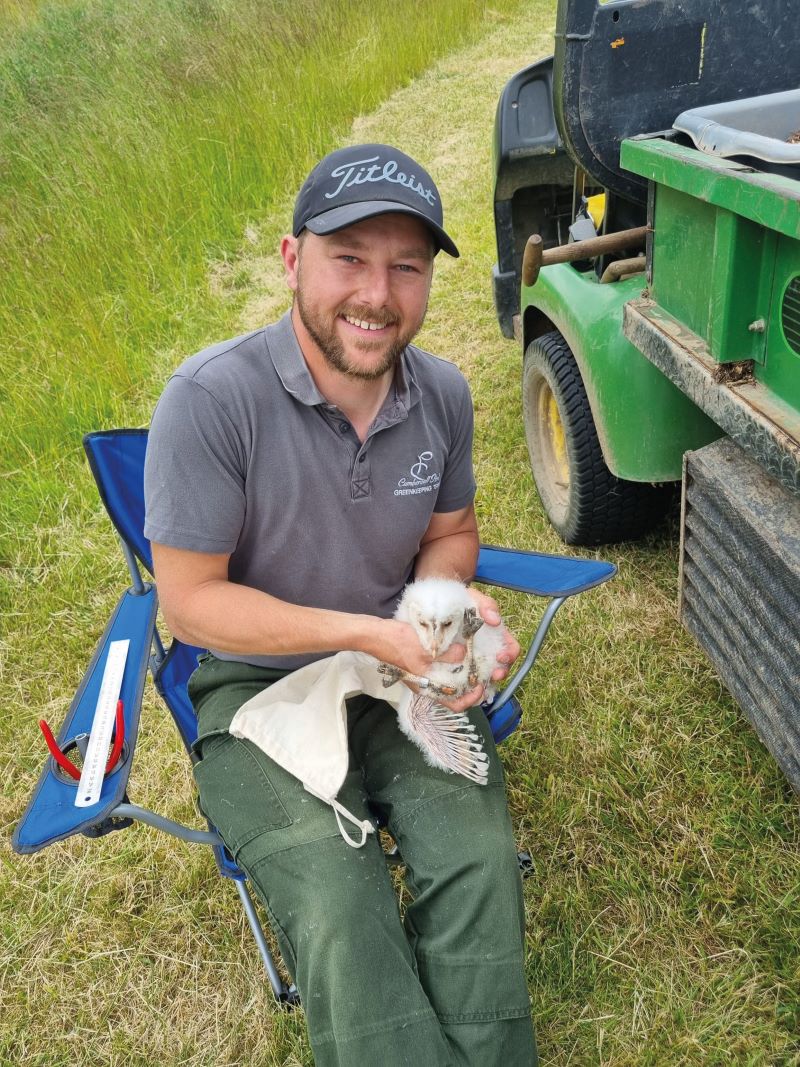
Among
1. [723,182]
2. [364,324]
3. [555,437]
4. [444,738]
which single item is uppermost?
[723,182]

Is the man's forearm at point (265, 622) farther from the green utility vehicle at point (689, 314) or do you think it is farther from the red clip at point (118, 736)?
the green utility vehicle at point (689, 314)

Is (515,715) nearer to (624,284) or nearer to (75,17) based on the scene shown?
(624,284)

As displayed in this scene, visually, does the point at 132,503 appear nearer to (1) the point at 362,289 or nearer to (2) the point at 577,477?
(1) the point at 362,289

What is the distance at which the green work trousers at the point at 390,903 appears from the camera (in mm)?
1550

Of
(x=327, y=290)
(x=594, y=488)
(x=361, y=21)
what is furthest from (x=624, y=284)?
(x=361, y=21)

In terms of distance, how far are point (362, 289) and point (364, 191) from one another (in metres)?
0.19

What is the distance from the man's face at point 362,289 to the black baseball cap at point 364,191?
0.04 metres

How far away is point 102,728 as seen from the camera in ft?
5.93

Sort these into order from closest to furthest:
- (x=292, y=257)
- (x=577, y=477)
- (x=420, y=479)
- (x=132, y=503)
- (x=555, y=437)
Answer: (x=292, y=257) → (x=420, y=479) → (x=132, y=503) → (x=577, y=477) → (x=555, y=437)

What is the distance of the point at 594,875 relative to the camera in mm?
2318

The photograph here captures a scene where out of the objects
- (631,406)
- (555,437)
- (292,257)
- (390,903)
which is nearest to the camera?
(390,903)

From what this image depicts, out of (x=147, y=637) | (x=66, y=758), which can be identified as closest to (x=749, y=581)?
(x=147, y=637)

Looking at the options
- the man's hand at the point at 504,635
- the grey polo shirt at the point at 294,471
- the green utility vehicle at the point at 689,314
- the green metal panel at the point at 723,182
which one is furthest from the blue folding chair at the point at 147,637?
the green metal panel at the point at 723,182

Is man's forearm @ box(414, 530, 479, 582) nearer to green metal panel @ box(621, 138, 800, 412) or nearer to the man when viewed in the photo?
the man
